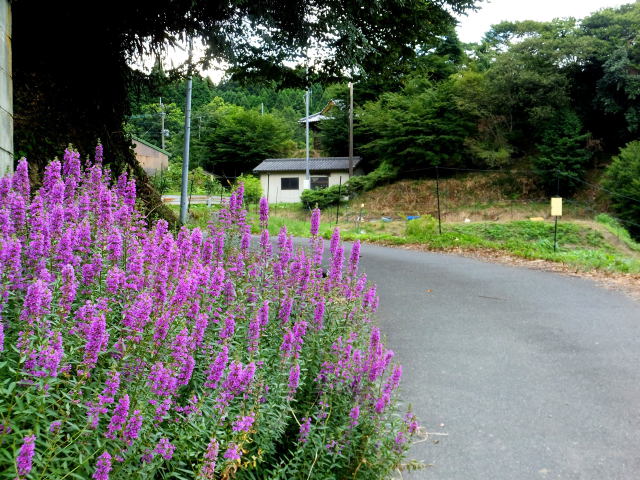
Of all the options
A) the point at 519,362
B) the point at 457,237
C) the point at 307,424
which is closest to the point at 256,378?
the point at 307,424

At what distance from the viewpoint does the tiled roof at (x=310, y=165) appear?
39.3m

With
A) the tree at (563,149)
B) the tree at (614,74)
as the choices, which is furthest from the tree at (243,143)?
the tree at (614,74)


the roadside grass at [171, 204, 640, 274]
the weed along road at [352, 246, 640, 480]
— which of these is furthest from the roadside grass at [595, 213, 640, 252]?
the weed along road at [352, 246, 640, 480]

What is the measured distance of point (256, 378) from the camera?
7.89ft

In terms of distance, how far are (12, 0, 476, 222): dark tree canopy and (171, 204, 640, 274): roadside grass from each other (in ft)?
9.58

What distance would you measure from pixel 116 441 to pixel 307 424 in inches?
36.4

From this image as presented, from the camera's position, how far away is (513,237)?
67.9ft

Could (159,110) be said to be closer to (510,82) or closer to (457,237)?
(510,82)

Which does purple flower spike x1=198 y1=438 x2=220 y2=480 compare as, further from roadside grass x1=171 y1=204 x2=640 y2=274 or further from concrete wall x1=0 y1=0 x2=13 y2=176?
roadside grass x1=171 y1=204 x2=640 y2=274

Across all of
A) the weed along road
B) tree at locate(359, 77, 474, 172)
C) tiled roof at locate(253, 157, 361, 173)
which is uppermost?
tree at locate(359, 77, 474, 172)

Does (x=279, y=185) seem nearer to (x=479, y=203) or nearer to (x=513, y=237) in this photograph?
(x=479, y=203)

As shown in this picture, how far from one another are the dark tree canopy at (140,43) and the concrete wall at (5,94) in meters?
0.77

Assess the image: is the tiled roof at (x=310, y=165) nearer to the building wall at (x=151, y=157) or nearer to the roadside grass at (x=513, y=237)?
the roadside grass at (x=513, y=237)

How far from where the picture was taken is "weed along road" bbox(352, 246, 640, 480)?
333 centimetres
